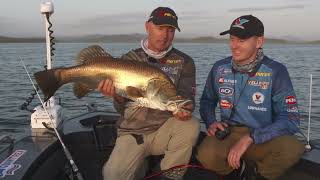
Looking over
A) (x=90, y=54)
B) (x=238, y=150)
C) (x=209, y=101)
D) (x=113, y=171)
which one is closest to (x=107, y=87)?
(x=90, y=54)

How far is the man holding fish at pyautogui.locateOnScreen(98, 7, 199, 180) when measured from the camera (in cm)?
506

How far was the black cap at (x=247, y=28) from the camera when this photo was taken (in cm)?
505

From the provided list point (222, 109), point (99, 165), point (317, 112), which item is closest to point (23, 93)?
point (317, 112)

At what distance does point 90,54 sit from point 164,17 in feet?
3.16

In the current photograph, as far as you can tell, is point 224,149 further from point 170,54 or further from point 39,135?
point 39,135

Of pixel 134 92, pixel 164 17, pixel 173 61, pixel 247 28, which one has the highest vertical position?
pixel 164 17

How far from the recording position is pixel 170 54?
5449 mm

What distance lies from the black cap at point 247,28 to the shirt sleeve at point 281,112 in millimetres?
507

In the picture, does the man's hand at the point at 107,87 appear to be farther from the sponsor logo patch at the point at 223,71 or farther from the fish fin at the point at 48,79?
the sponsor logo patch at the point at 223,71

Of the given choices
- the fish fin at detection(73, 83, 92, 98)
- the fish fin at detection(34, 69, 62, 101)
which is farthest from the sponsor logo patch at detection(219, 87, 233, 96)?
the fish fin at detection(34, 69, 62, 101)

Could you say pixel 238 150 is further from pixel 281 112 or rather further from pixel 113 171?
pixel 113 171

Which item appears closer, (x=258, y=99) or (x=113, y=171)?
(x=113, y=171)

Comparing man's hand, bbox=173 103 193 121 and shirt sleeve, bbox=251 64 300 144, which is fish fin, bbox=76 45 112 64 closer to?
man's hand, bbox=173 103 193 121

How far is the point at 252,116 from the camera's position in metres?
5.18
